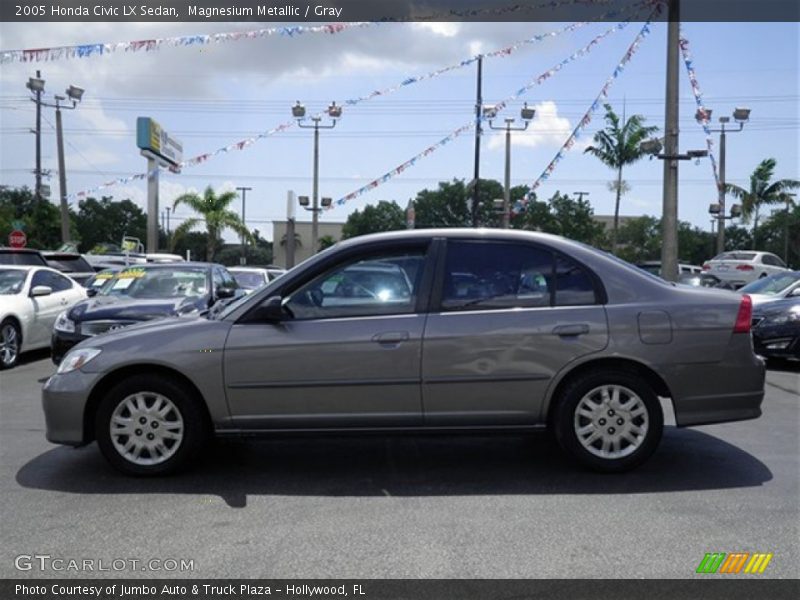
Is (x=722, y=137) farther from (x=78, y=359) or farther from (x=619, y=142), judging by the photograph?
(x=78, y=359)

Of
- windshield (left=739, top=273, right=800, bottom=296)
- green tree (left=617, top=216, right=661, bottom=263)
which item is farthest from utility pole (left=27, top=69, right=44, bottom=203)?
green tree (left=617, top=216, right=661, bottom=263)

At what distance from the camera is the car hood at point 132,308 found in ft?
27.9

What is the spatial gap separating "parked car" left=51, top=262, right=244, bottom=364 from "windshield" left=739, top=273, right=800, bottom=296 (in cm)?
812

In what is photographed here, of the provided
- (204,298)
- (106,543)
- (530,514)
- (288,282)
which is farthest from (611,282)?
(204,298)

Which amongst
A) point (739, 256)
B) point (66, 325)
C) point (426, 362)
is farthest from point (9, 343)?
point (739, 256)

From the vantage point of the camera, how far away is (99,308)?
870 centimetres

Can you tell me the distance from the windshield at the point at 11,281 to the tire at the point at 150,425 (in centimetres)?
673

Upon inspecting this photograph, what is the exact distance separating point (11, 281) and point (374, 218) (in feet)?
179

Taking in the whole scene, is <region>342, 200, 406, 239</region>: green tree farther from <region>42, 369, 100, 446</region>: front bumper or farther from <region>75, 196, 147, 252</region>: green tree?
<region>42, 369, 100, 446</region>: front bumper

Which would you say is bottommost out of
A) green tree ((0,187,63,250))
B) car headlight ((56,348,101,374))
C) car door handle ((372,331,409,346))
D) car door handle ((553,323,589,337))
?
car headlight ((56,348,101,374))

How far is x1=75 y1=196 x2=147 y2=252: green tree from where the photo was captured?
73875 mm

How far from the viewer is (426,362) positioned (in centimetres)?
483

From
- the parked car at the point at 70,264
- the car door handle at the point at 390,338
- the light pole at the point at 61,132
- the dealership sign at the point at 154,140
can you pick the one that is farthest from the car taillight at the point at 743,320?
the light pole at the point at 61,132

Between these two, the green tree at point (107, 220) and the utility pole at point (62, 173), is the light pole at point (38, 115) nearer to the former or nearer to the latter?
the utility pole at point (62, 173)
